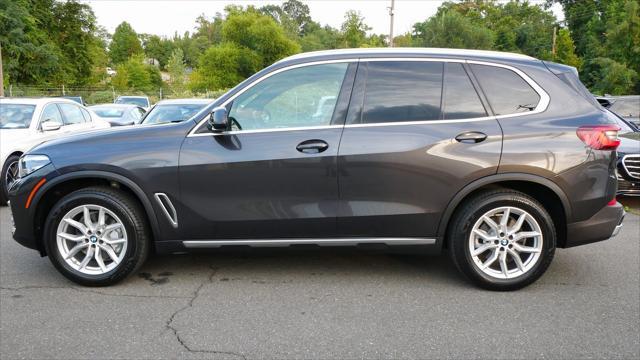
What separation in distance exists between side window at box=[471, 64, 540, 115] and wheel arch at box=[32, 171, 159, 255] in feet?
9.05

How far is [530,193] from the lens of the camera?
4145 millimetres

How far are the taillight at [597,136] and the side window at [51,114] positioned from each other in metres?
7.82

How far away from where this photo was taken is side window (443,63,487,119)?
13.1 feet

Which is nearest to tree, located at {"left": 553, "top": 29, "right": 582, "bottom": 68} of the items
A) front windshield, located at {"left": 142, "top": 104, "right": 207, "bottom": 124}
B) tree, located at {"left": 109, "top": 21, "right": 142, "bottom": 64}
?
front windshield, located at {"left": 142, "top": 104, "right": 207, "bottom": 124}

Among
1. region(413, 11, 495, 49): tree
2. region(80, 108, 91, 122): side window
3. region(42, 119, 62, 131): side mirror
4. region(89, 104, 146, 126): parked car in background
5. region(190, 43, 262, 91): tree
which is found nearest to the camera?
region(42, 119, 62, 131): side mirror

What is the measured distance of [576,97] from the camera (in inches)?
159

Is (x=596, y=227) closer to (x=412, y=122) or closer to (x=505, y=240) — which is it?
(x=505, y=240)

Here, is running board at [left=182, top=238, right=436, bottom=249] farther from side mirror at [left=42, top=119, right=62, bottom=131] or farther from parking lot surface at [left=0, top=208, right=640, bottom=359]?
side mirror at [left=42, top=119, right=62, bottom=131]

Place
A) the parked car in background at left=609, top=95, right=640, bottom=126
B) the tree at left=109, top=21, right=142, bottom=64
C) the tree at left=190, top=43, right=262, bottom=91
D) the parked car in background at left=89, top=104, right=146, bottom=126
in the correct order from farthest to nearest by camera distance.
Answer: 1. the tree at left=109, top=21, right=142, bottom=64
2. the tree at left=190, top=43, right=262, bottom=91
3. the parked car in background at left=89, top=104, right=146, bottom=126
4. the parked car in background at left=609, top=95, right=640, bottom=126

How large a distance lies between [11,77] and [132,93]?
959 cm

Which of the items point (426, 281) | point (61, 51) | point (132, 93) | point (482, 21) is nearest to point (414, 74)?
point (426, 281)

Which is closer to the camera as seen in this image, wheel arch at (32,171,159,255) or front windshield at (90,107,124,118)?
wheel arch at (32,171,159,255)

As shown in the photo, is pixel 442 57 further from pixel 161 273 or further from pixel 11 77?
pixel 11 77

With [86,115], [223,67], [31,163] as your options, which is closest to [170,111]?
[86,115]
